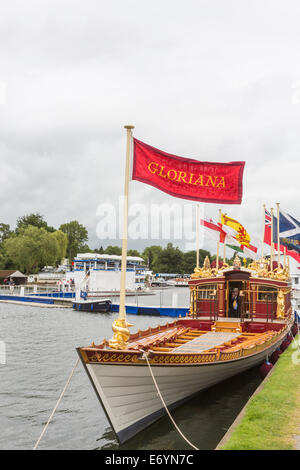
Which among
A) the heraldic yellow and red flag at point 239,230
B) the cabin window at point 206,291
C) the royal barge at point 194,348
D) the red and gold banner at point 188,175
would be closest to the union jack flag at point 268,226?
the heraldic yellow and red flag at point 239,230

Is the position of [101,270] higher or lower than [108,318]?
higher

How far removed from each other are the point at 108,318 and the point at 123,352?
37.2 meters

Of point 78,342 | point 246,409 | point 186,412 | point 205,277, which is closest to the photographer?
point 246,409

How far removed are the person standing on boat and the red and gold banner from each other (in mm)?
11929

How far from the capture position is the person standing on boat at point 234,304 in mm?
23375

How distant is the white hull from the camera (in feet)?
33.1

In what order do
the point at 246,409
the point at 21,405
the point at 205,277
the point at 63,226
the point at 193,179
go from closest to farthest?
1. the point at 246,409
2. the point at 193,179
3. the point at 21,405
4. the point at 205,277
5. the point at 63,226

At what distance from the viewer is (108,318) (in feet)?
153

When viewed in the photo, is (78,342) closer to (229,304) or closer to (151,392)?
(229,304)

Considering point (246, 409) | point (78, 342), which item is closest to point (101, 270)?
point (78, 342)

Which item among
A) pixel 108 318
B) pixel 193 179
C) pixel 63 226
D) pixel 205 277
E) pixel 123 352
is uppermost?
pixel 63 226

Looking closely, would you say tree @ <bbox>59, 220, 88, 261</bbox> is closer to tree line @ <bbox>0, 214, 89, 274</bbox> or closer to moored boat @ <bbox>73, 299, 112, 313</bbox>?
tree line @ <bbox>0, 214, 89, 274</bbox>

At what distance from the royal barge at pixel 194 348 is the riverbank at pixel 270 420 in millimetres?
1852

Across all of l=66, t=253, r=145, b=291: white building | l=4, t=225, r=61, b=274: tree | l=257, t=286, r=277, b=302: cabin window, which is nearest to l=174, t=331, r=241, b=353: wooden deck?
l=257, t=286, r=277, b=302: cabin window
